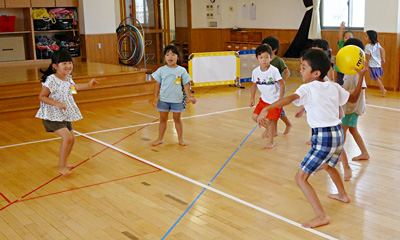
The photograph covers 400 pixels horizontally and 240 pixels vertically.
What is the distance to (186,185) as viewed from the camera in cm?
466

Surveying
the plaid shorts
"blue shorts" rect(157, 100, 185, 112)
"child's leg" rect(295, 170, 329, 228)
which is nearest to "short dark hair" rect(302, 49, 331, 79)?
the plaid shorts

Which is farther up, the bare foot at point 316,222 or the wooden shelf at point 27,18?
the wooden shelf at point 27,18

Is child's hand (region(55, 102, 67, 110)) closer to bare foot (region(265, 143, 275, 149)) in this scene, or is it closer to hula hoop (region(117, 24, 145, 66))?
bare foot (region(265, 143, 275, 149))

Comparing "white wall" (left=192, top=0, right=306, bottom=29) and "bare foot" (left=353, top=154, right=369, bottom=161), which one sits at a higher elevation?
"white wall" (left=192, top=0, right=306, bottom=29)

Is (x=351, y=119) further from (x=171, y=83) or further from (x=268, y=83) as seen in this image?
(x=171, y=83)

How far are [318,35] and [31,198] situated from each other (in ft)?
28.7

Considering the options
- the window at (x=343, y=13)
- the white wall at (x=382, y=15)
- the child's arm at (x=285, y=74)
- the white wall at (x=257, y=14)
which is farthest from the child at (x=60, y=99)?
the white wall at (x=257, y=14)

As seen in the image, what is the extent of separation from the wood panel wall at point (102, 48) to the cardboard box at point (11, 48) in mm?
1414

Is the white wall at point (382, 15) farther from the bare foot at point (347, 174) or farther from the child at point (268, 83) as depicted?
the bare foot at point (347, 174)

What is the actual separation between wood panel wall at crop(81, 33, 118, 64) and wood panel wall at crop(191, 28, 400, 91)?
266 centimetres

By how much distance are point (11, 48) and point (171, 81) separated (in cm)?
667

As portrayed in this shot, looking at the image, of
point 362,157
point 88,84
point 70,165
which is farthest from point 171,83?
point 362,157

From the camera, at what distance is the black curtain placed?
11.9 meters

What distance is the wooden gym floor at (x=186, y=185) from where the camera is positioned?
3.72 meters
